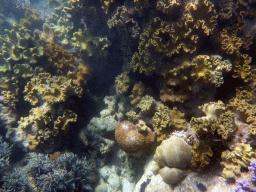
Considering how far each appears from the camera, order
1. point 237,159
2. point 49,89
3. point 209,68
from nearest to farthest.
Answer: point 237,159 → point 209,68 → point 49,89

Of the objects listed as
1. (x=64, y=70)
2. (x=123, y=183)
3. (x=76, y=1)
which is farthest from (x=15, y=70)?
(x=123, y=183)

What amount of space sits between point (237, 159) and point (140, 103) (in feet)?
9.49

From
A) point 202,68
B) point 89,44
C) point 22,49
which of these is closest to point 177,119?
point 202,68

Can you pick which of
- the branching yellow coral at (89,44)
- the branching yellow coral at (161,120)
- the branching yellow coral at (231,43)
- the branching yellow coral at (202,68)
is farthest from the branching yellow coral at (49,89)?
the branching yellow coral at (231,43)

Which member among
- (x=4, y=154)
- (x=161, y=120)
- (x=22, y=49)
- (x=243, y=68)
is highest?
(x=243, y=68)

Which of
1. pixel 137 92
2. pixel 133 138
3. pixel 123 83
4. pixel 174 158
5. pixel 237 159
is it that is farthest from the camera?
pixel 123 83

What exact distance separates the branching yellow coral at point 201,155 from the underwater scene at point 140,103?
2 cm

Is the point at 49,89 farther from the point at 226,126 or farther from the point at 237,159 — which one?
the point at 237,159

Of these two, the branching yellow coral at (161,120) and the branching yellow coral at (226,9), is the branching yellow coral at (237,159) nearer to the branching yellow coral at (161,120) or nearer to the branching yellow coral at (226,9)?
the branching yellow coral at (161,120)

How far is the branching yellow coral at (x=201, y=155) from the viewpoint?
3.45 m

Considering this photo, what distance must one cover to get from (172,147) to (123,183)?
3.15 meters

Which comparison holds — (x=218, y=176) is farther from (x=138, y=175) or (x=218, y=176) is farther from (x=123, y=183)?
(x=123, y=183)

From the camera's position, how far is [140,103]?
5.04 m

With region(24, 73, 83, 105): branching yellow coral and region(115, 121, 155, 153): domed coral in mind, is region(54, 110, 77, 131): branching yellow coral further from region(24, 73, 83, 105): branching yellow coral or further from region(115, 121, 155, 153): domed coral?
region(115, 121, 155, 153): domed coral
